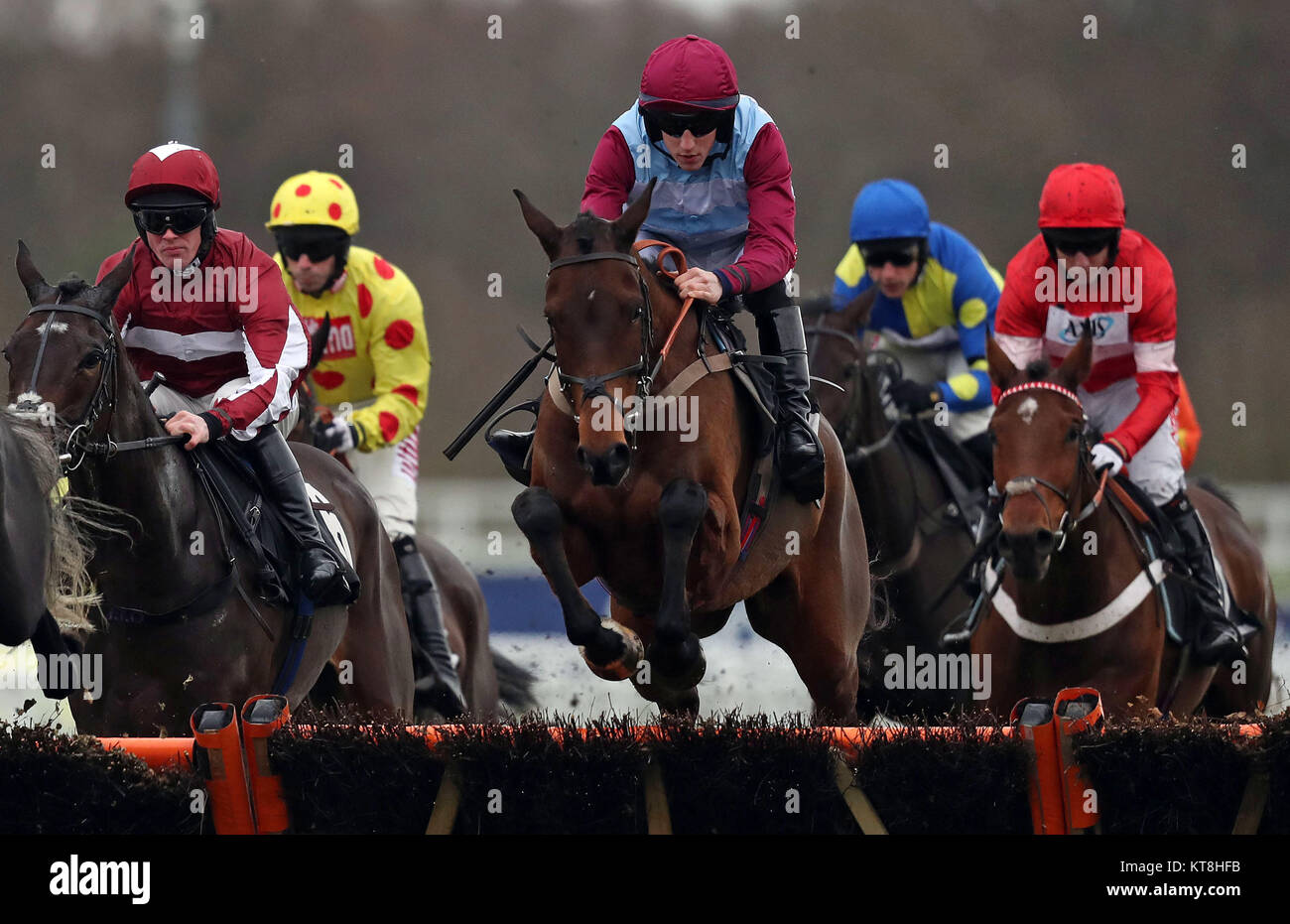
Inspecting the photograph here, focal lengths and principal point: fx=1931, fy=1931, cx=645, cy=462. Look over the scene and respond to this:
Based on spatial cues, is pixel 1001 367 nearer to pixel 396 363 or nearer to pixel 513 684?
pixel 396 363

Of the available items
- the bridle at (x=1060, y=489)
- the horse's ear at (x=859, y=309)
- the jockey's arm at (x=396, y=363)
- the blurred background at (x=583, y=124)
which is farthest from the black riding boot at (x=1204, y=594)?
the blurred background at (x=583, y=124)

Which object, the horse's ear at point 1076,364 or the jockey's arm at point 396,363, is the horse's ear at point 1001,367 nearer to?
the horse's ear at point 1076,364

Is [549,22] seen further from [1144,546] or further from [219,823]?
[219,823]

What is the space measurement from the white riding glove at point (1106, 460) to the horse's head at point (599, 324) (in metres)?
2.06

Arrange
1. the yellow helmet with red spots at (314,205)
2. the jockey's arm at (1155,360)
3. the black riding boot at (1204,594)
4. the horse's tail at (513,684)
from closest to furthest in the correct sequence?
the jockey's arm at (1155,360) → the black riding boot at (1204,594) → the yellow helmet with red spots at (314,205) → the horse's tail at (513,684)

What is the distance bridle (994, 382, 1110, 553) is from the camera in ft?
19.9

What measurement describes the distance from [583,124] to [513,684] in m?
9.69

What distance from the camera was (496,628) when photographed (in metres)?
12.8

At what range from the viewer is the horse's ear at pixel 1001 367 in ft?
21.0

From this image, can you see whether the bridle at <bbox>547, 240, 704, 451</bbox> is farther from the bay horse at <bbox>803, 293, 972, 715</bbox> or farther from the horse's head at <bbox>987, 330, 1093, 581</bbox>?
the bay horse at <bbox>803, 293, 972, 715</bbox>

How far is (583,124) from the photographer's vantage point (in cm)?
1788

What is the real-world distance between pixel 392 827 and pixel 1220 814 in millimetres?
1822

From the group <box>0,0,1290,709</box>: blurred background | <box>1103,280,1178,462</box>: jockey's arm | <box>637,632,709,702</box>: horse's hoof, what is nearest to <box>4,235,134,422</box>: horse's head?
<box>637,632,709,702</box>: horse's hoof
